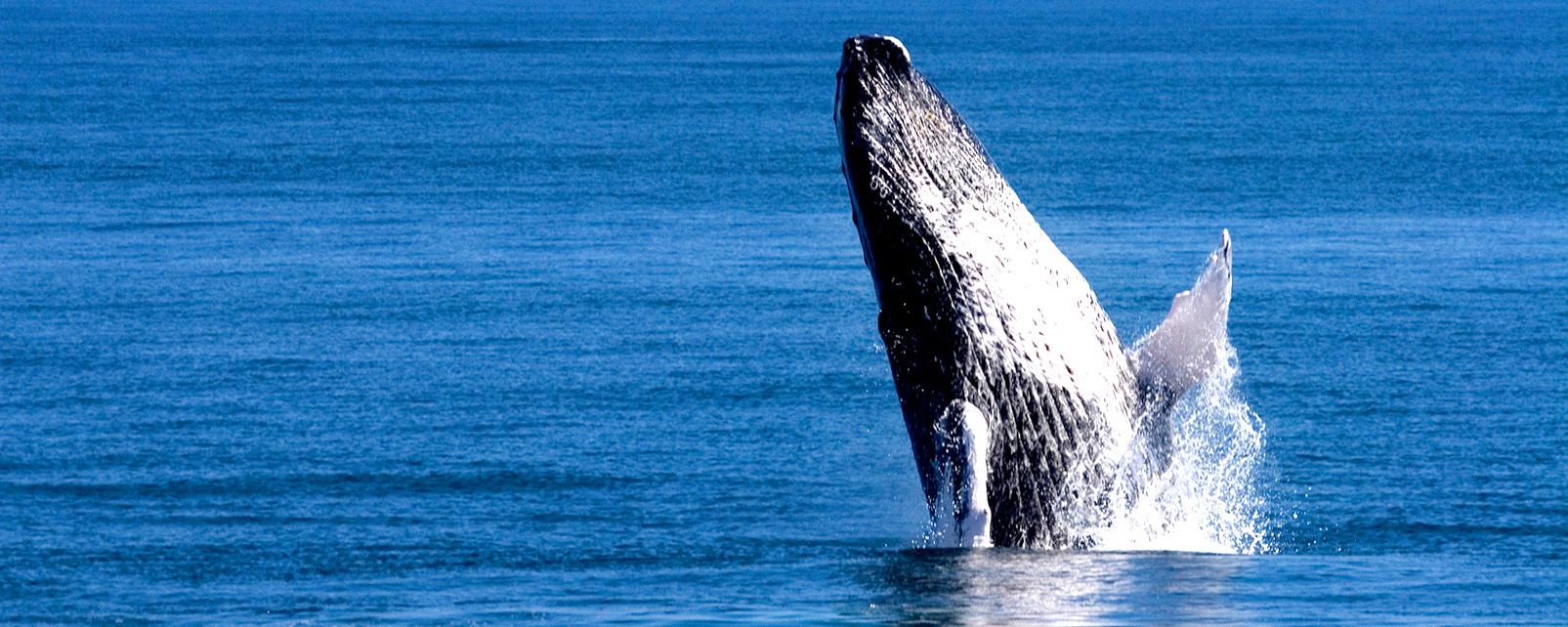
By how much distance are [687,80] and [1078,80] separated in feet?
52.0

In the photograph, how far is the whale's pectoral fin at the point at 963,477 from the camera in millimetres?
10469

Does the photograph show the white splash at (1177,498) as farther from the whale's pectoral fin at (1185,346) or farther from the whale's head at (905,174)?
the whale's head at (905,174)

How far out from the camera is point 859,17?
193375 mm

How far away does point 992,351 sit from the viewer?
11.0 meters

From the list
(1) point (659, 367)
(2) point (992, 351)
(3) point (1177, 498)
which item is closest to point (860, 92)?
(2) point (992, 351)

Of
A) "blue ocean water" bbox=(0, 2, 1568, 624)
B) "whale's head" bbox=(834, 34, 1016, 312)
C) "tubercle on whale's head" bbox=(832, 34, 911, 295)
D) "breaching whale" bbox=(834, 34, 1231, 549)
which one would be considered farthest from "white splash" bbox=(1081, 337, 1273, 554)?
"tubercle on whale's head" bbox=(832, 34, 911, 295)

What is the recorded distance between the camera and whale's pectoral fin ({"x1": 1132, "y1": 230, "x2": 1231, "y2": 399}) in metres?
11.5

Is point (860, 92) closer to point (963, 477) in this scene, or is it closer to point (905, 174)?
point (905, 174)

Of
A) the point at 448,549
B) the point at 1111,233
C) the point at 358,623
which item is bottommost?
the point at 358,623

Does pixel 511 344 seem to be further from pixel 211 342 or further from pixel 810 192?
pixel 810 192

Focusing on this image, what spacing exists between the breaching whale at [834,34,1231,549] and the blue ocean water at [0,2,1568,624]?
468 millimetres

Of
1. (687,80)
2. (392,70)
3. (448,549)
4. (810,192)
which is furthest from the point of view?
(392,70)

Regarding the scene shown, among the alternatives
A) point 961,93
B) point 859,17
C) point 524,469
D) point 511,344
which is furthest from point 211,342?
point 859,17

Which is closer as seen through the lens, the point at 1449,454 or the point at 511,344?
the point at 1449,454
